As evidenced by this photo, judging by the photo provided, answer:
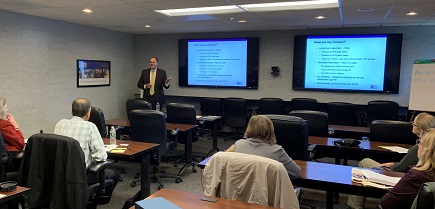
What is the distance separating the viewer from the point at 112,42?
25.3 feet

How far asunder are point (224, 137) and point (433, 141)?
5726mm

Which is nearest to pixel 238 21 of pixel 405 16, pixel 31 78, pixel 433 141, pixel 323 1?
pixel 323 1

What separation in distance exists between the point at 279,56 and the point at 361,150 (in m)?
4.23

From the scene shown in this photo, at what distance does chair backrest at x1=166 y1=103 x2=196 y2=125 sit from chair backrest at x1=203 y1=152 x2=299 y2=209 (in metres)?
3.05

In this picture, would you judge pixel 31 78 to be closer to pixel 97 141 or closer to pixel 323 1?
pixel 97 141

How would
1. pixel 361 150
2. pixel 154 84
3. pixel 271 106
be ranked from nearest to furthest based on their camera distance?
1. pixel 361 150
2. pixel 154 84
3. pixel 271 106

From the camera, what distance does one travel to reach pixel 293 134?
130 inches

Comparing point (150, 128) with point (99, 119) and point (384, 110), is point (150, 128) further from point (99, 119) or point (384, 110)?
point (384, 110)

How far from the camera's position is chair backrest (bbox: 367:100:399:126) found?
5.98 metres

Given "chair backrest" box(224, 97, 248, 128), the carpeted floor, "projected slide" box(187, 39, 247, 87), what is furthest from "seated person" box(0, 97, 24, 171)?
"projected slide" box(187, 39, 247, 87)

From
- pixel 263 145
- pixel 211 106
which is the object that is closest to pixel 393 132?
pixel 263 145

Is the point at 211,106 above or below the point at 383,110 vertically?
below

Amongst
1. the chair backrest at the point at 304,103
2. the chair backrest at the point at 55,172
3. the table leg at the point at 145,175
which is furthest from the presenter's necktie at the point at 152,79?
the chair backrest at the point at 55,172

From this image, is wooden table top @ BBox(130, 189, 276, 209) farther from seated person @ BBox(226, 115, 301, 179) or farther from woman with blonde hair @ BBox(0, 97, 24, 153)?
woman with blonde hair @ BBox(0, 97, 24, 153)
